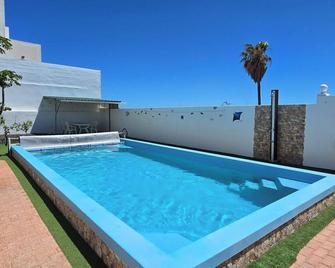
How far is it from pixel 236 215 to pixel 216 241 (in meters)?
3.29

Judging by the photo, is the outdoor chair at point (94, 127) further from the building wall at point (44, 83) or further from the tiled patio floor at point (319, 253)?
the tiled patio floor at point (319, 253)

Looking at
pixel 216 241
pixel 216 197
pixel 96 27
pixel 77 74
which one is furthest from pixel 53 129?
pixel 216 241

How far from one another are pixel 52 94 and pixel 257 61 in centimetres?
1856

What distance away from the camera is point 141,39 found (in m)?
20.4

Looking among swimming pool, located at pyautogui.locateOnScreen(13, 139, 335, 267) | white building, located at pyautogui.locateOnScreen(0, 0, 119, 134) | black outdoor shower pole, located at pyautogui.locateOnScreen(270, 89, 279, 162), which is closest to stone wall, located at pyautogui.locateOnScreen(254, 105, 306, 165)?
black outdoor shower pole, located at pyautogui.locateOnScreen(270, 89, 279, 162)

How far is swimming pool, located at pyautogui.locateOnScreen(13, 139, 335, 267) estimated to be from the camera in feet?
10.8

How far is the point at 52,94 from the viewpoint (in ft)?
69.6

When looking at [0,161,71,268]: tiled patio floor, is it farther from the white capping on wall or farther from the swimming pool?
the white capping on wall

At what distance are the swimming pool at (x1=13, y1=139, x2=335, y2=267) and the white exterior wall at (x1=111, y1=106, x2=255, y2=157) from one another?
262cm

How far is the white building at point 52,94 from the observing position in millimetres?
19266

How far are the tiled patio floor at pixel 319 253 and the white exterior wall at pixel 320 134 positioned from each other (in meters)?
5.85

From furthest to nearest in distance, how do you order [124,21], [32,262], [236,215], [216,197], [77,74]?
[77,74] → [124,21] → [216,197] → [236,215] → [32,262]

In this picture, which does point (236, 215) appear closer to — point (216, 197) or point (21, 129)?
point (216, 197)

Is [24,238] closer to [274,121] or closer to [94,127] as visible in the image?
[274,121]
